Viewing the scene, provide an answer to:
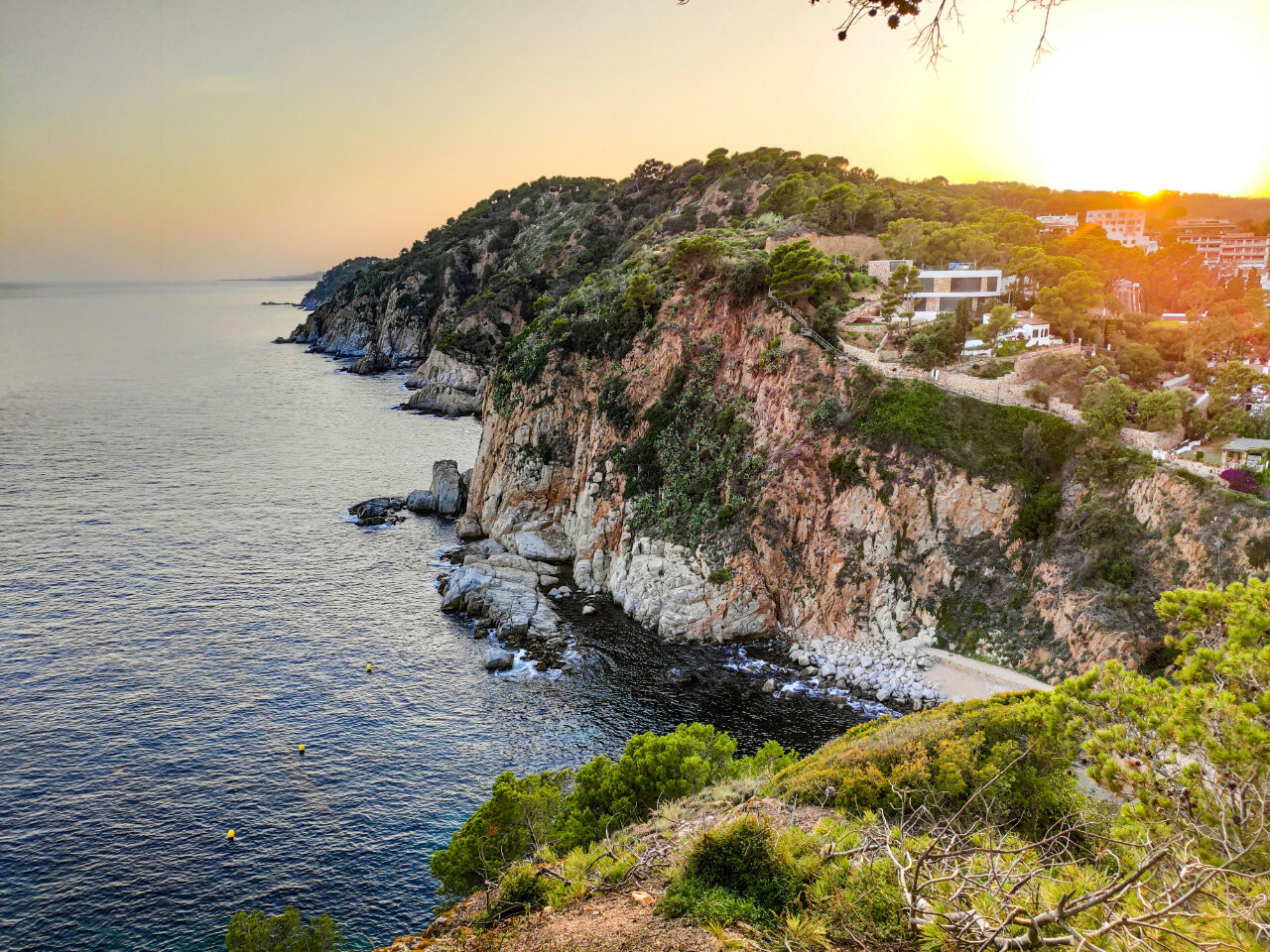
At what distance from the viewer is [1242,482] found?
38.2 m

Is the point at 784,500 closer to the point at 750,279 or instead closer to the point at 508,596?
the point at 750,279

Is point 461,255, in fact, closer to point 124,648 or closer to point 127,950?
point 124,648

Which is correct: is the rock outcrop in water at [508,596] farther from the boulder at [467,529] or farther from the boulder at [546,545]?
the boulder at [467,529]

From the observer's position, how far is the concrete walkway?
134 ft

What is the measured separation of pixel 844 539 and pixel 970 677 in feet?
37.8

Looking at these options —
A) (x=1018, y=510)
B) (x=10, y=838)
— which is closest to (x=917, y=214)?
(x=1018, y=510)

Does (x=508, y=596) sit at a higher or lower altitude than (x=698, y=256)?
lower

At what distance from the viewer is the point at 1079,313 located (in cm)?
6069

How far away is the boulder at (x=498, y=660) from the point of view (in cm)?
4597

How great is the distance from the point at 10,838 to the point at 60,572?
31.6 m

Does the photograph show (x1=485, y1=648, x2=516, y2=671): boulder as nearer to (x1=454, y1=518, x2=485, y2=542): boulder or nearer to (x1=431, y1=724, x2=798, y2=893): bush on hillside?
(x1=431, y1=724, x2=798, y2=893): bush on hillside

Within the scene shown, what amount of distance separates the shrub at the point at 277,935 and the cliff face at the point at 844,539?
3004cm

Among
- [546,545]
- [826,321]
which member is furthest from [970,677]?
[546,545]

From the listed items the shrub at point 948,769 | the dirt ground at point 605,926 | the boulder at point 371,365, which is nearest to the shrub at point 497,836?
the dirt ground at point 605,926
